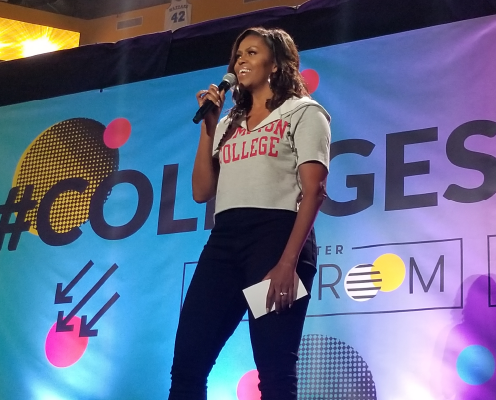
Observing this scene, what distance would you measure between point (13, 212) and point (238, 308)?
206cm

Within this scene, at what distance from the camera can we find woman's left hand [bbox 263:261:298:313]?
1377 mm

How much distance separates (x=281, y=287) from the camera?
1380 mm

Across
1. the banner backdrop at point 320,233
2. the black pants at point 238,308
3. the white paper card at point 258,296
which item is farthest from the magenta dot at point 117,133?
the white paper card at point 258,296

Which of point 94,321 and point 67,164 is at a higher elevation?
point 67,164

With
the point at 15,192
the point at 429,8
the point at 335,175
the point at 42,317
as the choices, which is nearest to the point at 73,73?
the point at 15,192

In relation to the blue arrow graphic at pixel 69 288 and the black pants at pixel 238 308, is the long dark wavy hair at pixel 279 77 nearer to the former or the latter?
the black pants at pixel 238 308

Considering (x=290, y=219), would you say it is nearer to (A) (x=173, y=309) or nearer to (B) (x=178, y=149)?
(A) (x=173, y=309)

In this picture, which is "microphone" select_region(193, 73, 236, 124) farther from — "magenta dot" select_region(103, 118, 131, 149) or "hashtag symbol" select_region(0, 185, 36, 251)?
"hashtag symbol" select_region(0, 185, 36, 251)

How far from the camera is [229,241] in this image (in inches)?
58.3

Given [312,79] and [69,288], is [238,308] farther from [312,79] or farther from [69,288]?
[69,288]

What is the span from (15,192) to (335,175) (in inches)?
62.5

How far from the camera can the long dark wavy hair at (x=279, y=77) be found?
162 centimetres

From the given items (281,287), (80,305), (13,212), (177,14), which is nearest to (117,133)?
(13,212)

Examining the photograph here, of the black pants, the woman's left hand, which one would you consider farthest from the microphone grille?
the woman's left hand
